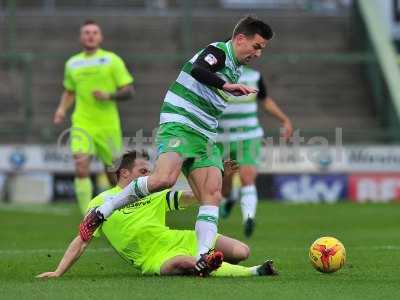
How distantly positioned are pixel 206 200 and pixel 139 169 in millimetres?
615

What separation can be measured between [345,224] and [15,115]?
952 centimetres

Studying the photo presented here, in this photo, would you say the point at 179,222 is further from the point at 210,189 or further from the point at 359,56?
the point at 359,56

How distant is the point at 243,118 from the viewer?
46.5 feet

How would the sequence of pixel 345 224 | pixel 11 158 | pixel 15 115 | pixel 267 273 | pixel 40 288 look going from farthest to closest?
pixel 15 115 < pixel 11 158 < pixel 345 224 < pixel 267 273 < pixel 40 288

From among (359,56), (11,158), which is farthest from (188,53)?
(11,158)

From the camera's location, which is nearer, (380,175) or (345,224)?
(345,224)

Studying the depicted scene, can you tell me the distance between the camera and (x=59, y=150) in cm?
2094

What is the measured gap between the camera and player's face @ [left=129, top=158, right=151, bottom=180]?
8875 millimetres

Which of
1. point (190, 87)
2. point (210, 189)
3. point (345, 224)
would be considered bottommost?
point (345, 224)

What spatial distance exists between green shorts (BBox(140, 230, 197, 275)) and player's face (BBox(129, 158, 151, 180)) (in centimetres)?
52

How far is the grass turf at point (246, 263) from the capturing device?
7.43 metres

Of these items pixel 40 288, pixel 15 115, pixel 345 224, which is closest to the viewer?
pixel 40 288

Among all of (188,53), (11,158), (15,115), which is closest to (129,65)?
(188,53)

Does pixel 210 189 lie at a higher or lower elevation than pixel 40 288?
higher
